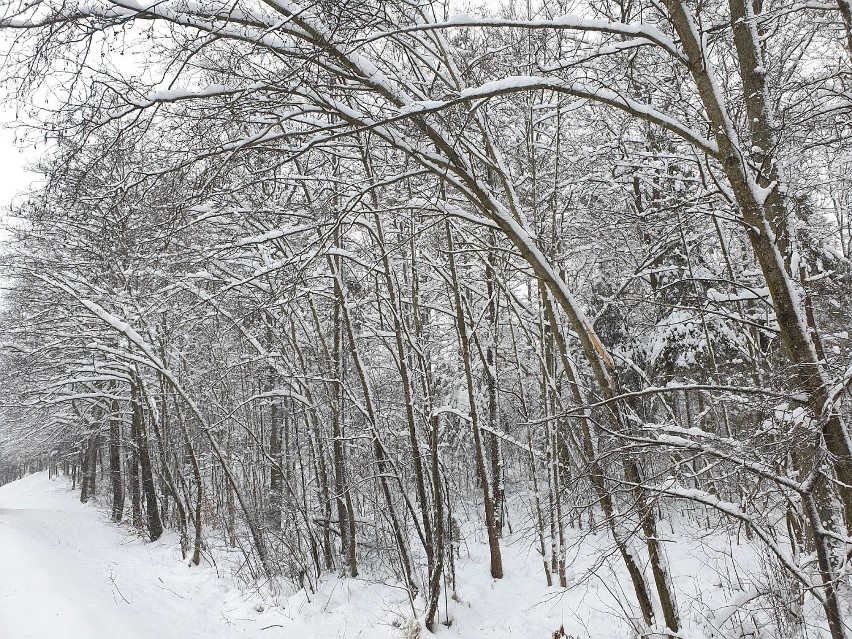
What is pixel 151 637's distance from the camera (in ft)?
18.0

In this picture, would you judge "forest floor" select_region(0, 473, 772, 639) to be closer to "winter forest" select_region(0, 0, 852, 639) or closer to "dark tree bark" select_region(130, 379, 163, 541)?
"winter forest" select_region(0, 0, 852, 639)

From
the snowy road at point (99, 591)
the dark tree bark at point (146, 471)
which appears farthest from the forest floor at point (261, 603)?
the dark tree bark at point (146, 471)

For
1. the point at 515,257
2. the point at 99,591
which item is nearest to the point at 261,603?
the point at 99,591

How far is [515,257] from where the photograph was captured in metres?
9.27

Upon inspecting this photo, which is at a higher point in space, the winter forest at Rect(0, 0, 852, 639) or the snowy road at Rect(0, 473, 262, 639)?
the winter forest at Rect(0, 0, 852, 639)

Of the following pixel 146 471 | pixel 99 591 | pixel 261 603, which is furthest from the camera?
pixel 146 471

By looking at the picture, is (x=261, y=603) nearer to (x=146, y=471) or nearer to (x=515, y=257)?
(x=515, y=257)

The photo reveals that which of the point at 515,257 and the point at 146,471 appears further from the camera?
the point at 146,471

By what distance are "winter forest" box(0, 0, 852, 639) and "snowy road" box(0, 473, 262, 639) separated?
2.01 feet

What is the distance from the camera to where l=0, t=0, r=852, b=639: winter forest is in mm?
3061

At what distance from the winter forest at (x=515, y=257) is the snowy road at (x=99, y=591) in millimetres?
612

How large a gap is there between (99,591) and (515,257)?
317 inches

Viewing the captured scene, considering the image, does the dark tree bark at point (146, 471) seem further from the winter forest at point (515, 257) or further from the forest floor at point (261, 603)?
the forest floor at point (261, 603)

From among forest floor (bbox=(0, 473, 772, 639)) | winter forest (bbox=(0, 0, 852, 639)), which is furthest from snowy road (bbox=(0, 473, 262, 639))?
winter forest (bbox=(0, 0, 852, 639))
